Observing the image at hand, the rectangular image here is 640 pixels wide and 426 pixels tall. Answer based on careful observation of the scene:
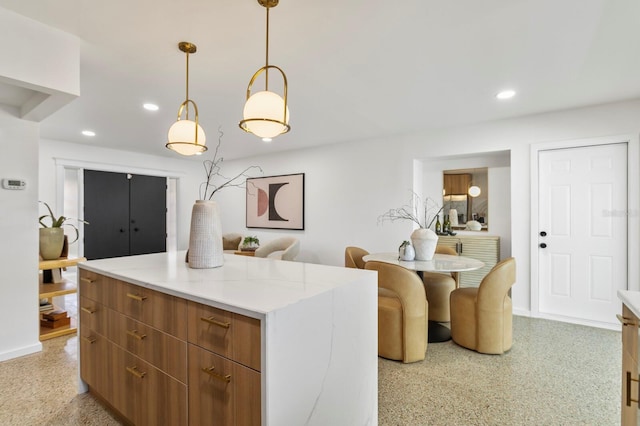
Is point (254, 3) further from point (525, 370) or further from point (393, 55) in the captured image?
point (525, 370)

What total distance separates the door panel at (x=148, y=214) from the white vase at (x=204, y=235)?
511 cm

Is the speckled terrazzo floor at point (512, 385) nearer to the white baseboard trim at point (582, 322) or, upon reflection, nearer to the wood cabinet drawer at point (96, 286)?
the white baseboard trim at point (582, 322)

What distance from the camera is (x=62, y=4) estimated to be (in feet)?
5.56

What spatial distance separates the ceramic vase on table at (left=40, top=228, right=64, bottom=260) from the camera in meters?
3.11

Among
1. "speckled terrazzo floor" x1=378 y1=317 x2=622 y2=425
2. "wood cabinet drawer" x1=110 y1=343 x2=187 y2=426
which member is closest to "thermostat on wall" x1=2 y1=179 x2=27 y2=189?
"wood cabinet drawer" x1=110 y1=343 x2=187 y2=426

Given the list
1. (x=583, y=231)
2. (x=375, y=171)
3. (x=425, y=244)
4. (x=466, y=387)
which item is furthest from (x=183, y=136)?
(x=583, y=231)

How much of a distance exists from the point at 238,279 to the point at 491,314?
2217mm

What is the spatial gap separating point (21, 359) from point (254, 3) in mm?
3361

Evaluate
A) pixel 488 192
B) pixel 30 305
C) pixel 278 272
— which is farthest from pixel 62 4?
pixel 488 192

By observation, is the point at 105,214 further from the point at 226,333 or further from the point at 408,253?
the point at 226,333

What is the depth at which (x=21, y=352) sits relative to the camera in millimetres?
2713

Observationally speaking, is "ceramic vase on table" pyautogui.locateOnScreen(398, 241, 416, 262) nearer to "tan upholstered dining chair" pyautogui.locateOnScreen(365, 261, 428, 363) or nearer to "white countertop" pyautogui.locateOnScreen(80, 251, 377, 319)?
"tan upholstered dining chair" pyautogui.locateOnScreen(365, 261, 428, 363)

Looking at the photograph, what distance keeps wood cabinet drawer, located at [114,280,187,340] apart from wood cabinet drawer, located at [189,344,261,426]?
5.3 inches

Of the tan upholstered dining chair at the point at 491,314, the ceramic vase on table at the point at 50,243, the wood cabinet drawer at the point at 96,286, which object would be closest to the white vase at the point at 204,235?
the wood cabinet drawer at the point at 96,286
